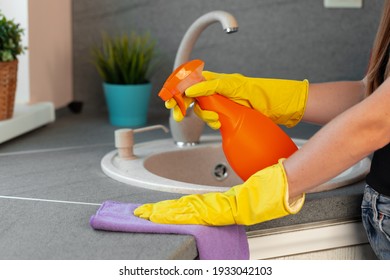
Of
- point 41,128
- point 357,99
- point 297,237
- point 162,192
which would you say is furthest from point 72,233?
point 41,128

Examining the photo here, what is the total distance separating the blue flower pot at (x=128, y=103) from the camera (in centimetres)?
191

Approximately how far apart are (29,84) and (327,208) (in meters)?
0.96

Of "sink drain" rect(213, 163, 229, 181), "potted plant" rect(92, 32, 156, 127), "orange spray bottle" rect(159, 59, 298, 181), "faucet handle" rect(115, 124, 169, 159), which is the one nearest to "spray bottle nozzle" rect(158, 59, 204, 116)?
"orange spray bottle" rect(159, 59, 298, 181)

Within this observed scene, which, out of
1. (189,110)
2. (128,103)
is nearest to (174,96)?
(189,110)

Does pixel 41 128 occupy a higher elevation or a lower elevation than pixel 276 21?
lower

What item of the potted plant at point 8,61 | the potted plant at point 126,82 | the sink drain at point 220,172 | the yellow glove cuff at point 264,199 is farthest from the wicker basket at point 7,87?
the yellow glove cuff at point 264,199

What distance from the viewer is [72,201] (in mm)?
1247

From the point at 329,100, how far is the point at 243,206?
39cm

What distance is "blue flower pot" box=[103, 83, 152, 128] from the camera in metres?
1.91

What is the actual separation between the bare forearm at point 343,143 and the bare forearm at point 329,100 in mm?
318

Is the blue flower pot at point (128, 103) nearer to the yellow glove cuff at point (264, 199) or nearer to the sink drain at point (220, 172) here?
the sink drain at point (220, 172)

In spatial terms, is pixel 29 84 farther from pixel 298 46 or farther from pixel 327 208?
pixel 327 208

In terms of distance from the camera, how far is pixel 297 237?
1.26m

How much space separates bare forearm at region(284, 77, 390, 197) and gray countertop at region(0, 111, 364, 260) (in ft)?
0.56
